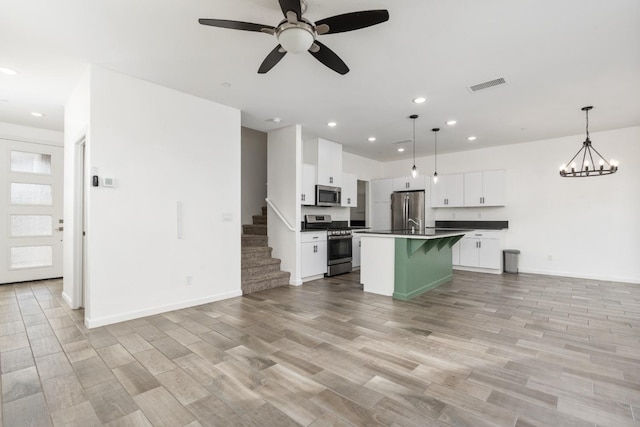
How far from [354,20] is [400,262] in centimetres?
326

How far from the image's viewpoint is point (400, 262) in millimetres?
4465

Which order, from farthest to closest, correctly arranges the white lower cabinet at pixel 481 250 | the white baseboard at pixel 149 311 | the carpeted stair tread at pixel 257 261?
the white lower cabinet at pixel 481 250 < the carpeted stair tread at pixel 257 261 < the white baseboard at pixel 149 311

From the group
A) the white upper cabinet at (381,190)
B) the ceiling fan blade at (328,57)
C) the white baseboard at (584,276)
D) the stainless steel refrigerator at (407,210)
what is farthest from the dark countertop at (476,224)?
the ceiling fan blade at (328,57)

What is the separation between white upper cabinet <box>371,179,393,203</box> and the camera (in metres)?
7.91

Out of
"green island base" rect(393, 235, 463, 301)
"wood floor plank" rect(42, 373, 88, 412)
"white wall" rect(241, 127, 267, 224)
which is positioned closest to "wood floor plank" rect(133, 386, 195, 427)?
"wood floor plank" rect(42, 373, 88, 412)

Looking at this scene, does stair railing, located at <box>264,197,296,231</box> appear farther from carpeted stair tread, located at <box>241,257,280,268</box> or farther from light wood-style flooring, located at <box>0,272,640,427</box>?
light wood-style flooring, located at <box>0,272,640,427</box>

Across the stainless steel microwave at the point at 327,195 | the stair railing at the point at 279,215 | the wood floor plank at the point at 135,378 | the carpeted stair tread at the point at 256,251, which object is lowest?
the wood floor plank at the point at 135,378

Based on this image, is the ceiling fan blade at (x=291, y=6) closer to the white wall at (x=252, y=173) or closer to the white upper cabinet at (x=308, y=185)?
the white upper cabinet at (x=308, y=185)

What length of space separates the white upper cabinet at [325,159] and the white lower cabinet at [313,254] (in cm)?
117

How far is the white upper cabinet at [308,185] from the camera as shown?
233 inches

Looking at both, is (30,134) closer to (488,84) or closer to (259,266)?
(259,266)

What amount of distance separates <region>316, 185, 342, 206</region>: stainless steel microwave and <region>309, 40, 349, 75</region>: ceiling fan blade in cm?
357

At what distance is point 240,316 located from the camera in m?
3.66

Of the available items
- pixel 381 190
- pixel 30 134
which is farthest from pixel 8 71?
pixel 381 190
